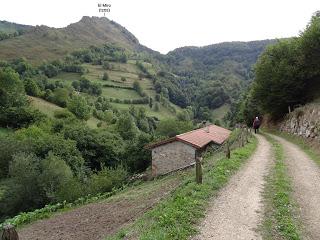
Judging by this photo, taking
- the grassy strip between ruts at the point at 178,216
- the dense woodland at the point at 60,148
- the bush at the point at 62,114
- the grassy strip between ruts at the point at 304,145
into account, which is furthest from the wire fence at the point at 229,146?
the bush at the point at 62,114

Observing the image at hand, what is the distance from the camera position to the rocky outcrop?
115ft

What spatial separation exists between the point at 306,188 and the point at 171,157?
27.9 metres

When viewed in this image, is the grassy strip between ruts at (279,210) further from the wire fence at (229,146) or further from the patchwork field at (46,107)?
the patchwork field at (46,107)

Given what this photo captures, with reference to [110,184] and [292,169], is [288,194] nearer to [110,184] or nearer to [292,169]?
[292,169]

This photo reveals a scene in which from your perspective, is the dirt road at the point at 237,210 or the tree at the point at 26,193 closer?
the dirt road at the point at 237,210

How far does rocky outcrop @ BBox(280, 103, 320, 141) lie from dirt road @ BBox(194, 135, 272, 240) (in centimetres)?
1513

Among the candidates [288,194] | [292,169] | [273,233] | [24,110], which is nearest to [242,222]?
[273,233]

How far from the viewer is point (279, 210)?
1463 cm

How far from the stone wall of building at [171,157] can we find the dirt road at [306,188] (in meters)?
15.8

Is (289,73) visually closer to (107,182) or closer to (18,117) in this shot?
(107,182)

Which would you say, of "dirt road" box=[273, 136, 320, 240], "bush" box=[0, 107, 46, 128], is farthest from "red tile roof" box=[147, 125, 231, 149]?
"bush" box=[0, 107, 46, 128]

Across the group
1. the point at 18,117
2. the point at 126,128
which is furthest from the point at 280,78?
the point at 18,117

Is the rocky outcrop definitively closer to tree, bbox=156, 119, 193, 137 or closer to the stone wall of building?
the stone wall of building

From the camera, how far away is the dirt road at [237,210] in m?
12.3
